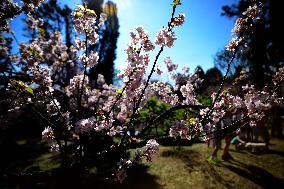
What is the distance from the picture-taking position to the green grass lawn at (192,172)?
7.33m

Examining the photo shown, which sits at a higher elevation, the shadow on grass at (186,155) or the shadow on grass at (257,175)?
the shadow on grass at (186,155)

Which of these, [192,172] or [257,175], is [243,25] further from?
[257,175]

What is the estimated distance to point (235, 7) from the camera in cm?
1673

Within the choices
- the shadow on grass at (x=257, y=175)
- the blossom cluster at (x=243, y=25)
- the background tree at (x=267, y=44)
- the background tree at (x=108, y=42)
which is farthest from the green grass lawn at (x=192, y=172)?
the background tree at (x=108, y=42)

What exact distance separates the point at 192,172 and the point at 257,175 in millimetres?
2079

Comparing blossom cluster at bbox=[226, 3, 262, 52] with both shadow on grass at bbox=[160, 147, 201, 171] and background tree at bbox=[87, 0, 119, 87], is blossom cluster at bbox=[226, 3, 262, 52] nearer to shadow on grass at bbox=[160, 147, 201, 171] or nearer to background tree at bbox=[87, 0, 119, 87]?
shadow on grass at bbox=[160, 147, 201, 171]

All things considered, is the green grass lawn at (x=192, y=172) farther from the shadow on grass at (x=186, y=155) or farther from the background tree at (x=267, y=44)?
the background tree at (x=267, y=44)

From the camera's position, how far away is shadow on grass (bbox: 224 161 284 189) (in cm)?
733

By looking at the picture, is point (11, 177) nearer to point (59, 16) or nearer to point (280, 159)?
point (280, 159)

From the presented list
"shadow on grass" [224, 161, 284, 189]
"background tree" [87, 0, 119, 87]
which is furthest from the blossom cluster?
"background tree" [87, 0, 119, 87]

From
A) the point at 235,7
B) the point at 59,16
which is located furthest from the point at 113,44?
the point at 235,7

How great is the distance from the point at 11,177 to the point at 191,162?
699 centimetres

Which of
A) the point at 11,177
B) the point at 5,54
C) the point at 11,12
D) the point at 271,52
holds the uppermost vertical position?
the point at 271,52

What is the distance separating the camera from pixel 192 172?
8.12 meters
